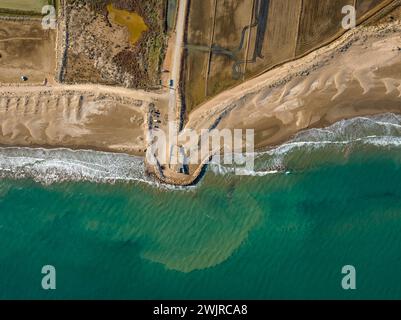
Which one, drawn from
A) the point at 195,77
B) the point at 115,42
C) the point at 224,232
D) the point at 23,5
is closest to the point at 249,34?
the point at 195,77

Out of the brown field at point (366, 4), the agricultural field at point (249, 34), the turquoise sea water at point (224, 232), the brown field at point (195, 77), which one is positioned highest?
the brown field at point (366, 4)

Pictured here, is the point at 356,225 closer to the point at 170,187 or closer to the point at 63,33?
the point at 170,187

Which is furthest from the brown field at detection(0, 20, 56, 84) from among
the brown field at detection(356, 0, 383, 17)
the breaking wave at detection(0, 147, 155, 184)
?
the brown field at detection(356, 0, 383, 17)

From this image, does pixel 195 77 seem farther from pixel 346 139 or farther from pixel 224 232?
pixel 346 139

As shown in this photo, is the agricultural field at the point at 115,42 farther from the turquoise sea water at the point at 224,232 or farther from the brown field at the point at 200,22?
the turquoise sea water at the point at 224,232

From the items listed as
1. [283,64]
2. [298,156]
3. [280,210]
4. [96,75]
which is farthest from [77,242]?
[283,64]

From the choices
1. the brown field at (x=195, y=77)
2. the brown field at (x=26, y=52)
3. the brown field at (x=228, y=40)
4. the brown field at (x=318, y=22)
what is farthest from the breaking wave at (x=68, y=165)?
the brown field at (x=318, y=22)
